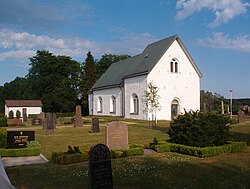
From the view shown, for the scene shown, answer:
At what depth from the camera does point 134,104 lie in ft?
126

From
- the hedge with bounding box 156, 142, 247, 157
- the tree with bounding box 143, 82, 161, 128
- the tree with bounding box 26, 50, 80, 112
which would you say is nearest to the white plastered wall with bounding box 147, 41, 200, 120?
the tree with bounding box 143, 82, 161, 128

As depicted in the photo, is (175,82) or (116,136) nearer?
(116,136)

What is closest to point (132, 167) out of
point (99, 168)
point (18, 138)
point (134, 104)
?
point (99, 168)

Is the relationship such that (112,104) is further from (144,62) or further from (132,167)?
(132,167)

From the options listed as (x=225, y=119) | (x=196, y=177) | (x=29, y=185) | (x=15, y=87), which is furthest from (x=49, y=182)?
(x=15, y=87)

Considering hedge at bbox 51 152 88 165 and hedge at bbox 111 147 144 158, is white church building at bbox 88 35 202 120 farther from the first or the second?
hedge at bbox 51 152 88 165

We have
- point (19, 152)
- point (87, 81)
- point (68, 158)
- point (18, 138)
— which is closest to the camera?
point (68, 158)

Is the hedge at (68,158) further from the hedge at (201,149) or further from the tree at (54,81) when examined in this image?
the tree at (54,81)

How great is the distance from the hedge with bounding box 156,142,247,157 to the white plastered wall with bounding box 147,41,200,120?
70.5 feet

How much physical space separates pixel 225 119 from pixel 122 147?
467 cm

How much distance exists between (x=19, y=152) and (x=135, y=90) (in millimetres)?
25073

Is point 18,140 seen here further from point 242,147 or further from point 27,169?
point 242,147

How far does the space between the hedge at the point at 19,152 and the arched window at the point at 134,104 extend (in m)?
25.1

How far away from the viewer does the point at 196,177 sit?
8109mm
